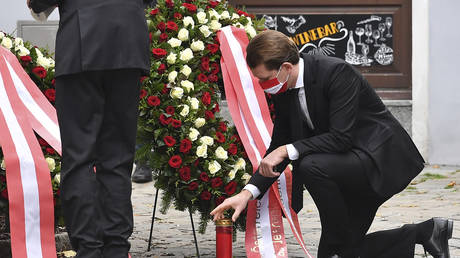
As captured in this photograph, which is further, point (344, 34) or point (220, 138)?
point (344, 34)

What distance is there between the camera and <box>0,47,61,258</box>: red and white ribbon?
3957 millimetres

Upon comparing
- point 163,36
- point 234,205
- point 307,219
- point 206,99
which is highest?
point 163,36

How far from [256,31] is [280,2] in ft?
15.4

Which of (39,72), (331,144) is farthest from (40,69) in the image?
(331,144)

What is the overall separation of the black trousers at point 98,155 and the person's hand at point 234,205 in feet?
1.33

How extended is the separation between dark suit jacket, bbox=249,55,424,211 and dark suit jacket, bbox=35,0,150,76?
86cm

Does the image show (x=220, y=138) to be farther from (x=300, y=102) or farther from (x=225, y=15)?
(x=225, y=15)

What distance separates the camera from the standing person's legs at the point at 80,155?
11.9 feet

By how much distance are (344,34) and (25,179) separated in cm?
629

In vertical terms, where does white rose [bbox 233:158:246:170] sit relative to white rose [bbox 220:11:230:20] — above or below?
below

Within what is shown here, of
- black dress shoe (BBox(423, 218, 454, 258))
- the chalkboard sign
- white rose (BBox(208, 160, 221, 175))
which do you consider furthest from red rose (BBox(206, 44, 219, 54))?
the chalkboard sign

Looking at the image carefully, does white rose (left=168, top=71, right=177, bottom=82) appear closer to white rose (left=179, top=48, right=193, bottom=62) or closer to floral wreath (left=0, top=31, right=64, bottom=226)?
white rose (left=179, top=48, right=193, bottom=62)

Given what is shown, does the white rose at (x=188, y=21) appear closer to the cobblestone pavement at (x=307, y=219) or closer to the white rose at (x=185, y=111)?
the white rose at (x=185, y=111)

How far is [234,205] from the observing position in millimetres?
4059
